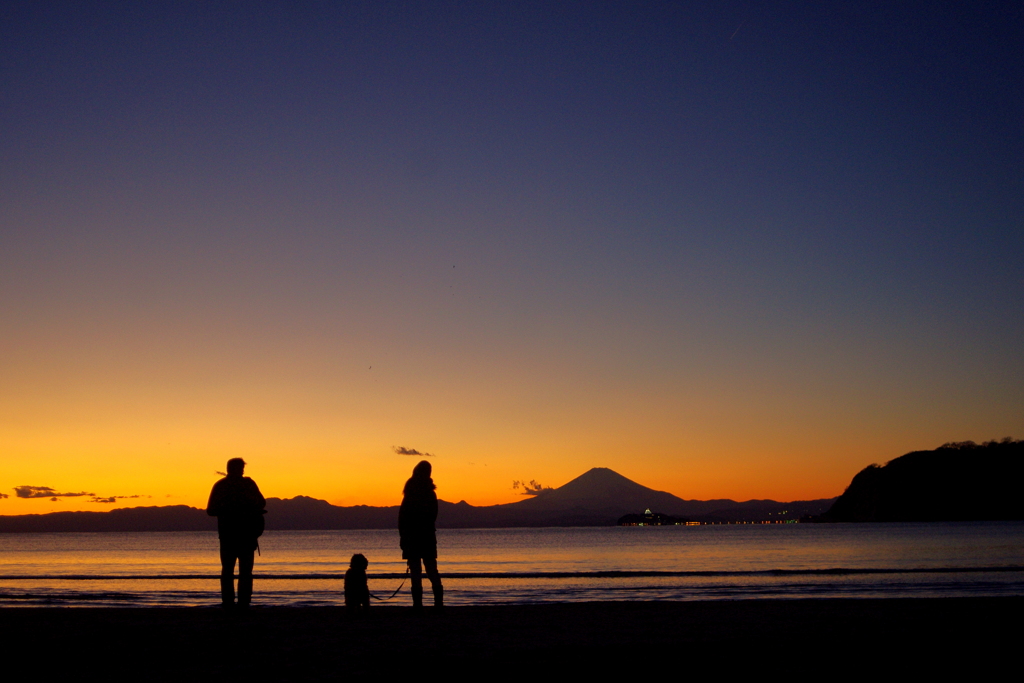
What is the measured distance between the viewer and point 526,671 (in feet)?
17.5

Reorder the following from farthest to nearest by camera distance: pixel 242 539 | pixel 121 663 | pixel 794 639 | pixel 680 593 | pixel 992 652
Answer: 1. pixel 680 593
2. pixel 242 539
3. pixel 794 639
4. pixel 121 663
5. pixel 992 652

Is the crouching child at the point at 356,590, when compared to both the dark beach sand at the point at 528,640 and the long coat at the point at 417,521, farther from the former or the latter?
the long coat at the point at 417,521

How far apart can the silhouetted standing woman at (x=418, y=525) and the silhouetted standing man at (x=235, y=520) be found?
1.90 metres

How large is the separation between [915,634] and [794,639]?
123cm

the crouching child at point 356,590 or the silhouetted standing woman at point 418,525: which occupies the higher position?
the silhouetted standing woman at point 418,525

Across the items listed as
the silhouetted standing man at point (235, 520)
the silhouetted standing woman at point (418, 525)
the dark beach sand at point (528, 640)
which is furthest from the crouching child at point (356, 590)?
the silhouetted standing man at point (235, 520)

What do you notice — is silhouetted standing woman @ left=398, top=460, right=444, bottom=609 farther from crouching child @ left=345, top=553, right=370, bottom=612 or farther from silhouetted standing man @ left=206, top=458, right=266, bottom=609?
silhouetted standing man @ left=206, top=458, right=266, bottom=609

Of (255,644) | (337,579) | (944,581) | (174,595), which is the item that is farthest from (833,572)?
(255,644)

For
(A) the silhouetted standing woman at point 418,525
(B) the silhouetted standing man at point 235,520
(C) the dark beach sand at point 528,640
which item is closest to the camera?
(C) the dark beach sand at point 528,640

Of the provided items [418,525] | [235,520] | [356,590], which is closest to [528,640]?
[418,525]

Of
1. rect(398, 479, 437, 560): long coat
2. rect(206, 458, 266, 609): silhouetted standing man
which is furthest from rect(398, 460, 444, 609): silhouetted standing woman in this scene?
rect(206, 458, 266, 609): silhouetted standing man

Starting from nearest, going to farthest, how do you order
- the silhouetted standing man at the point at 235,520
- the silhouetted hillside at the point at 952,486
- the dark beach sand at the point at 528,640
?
the dark beach sand at the point at 528,640 < the silhouetted standing man at the point at 235,520 < the silhouetted hillside at the point at 952,486

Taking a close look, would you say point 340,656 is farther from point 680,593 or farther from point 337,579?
point 337,579

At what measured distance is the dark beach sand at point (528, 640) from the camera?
18.3 feet
